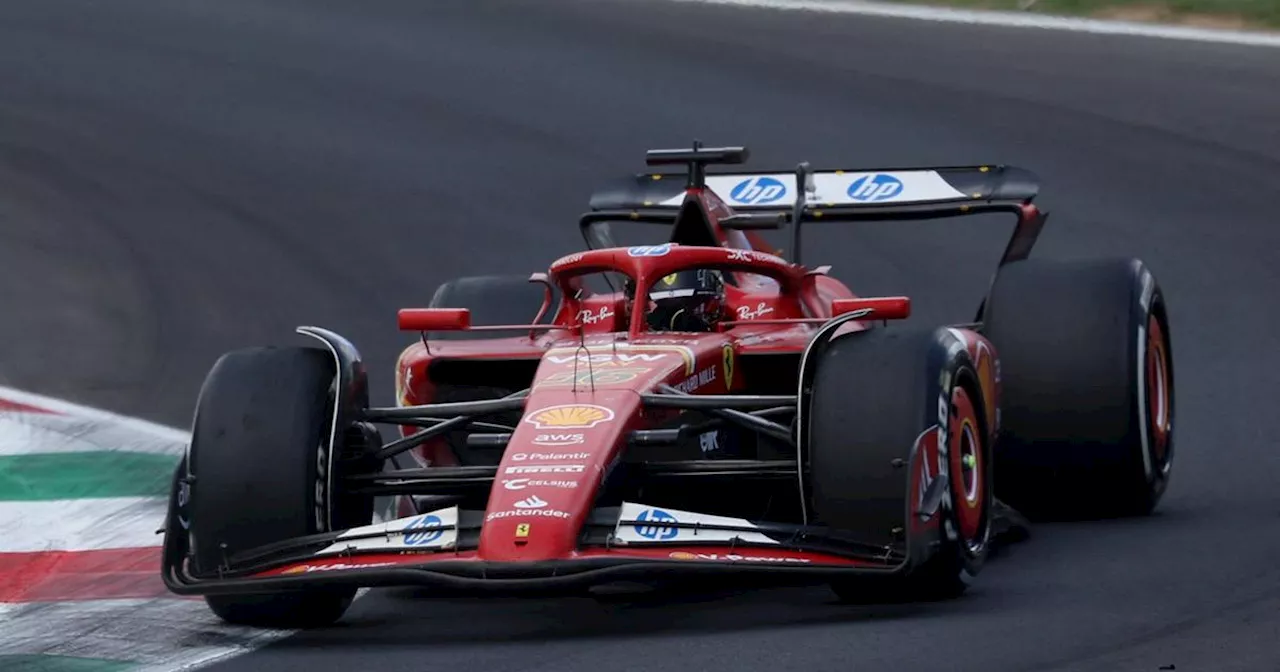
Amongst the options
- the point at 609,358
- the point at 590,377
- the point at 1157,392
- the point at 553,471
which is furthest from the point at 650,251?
the point at 1157,392

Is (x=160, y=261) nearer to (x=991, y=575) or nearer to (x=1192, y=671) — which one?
(x=991, y=575)

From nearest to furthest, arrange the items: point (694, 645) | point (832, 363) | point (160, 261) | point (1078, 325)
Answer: point (694, 645) → point (832, 363) → point (1078, 325) → point (160, 261)

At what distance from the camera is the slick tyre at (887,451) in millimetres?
6859

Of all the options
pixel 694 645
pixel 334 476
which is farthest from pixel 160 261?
pixel 694 645

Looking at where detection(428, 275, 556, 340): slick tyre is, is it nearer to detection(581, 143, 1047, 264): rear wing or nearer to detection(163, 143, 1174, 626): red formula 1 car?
detection(581, 143, 1047, 264): rear wing

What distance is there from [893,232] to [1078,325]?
5582mm

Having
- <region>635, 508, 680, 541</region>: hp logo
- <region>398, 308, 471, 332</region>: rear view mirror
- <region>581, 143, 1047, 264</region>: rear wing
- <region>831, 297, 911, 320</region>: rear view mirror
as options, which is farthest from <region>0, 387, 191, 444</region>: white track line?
<region>635, 508, 680, 541</region>: hp logo

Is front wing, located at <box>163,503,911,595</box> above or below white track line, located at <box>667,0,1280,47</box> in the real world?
below

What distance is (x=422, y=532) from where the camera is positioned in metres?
6.90

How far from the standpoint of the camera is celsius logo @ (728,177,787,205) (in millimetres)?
10438

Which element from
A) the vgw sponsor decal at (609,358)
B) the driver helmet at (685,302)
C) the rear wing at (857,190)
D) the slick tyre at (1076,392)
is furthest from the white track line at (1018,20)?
the vgw sponsor decal at (609,358)

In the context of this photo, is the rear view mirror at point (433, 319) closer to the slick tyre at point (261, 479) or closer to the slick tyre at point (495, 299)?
the slick tyre at point (261, 479)

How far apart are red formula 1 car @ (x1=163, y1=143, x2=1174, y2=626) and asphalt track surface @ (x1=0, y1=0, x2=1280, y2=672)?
9.4 inches

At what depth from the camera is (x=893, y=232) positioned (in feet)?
47.5
